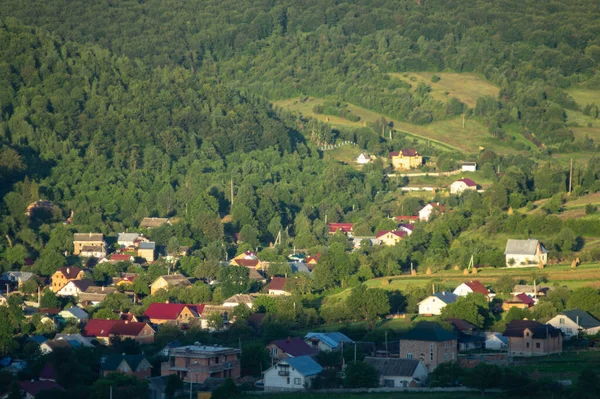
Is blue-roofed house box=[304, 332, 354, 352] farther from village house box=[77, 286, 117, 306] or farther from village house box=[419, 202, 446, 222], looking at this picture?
village house box=[419, 202, 446, 222]

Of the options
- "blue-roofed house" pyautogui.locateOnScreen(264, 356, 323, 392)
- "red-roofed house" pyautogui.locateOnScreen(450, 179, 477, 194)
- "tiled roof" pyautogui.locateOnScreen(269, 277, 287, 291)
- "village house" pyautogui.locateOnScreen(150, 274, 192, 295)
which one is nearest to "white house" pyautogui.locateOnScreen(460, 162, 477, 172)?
"red-roofed house" pyautogui.locateOnScreen(450, 179, 477, 194)

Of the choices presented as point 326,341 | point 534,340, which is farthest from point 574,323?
point 326,341

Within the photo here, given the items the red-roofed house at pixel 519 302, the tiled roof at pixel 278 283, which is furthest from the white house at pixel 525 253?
the tiled roof at pixel 278 283

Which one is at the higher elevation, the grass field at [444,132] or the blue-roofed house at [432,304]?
the blue-roofed house at [432,304]

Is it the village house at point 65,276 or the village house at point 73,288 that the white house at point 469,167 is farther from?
the village house at point 73,288

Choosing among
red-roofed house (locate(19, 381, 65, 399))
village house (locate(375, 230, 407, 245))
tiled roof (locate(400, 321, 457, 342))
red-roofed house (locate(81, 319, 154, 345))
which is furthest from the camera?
village house (locate(375, 230, 407, 245))

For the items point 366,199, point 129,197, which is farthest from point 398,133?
point 129,197

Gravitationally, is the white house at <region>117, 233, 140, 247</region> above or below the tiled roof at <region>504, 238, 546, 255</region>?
below
